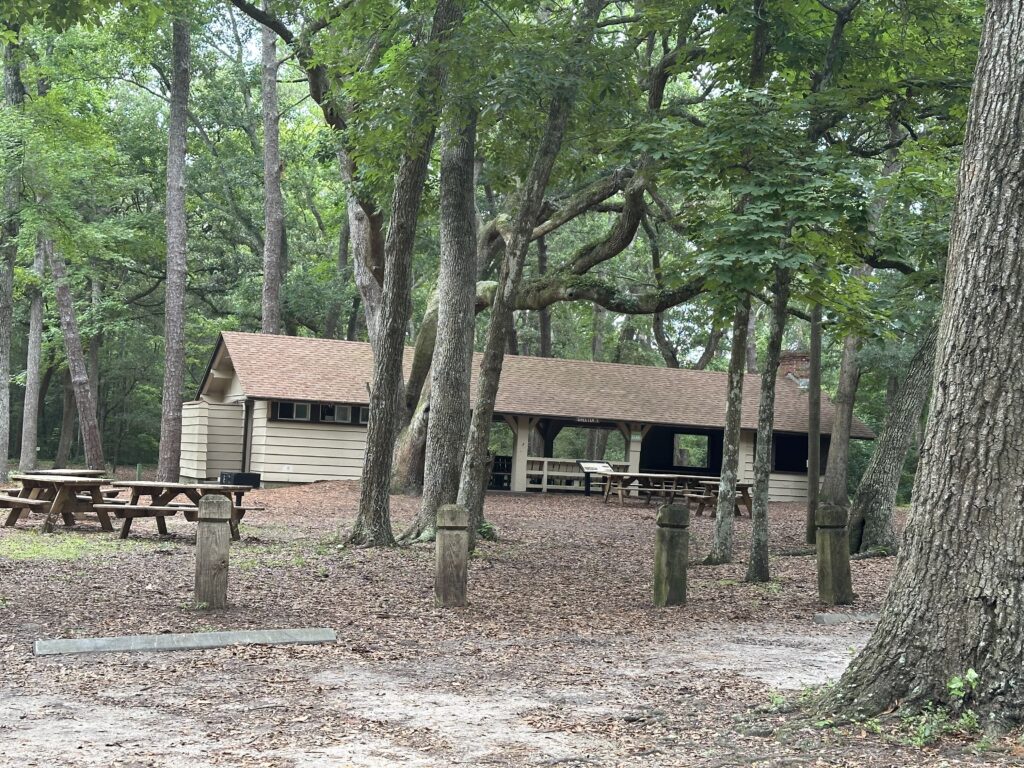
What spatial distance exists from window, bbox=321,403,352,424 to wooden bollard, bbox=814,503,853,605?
18203 mm

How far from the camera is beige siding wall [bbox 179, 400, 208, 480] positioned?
29047 millimetres

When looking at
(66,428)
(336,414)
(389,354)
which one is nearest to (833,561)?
(389,354)

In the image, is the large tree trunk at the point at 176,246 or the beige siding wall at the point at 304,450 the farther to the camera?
the beige siding wall at the point at 304,450

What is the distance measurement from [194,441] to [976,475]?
2719cm

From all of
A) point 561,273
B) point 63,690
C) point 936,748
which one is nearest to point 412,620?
point 63,690

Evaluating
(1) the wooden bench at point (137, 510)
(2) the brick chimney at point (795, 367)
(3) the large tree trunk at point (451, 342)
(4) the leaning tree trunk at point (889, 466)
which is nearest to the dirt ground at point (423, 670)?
(1) the wooden bench at point (137, 510)

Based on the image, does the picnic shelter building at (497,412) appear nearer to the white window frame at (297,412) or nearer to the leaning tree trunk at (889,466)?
the white window frame at (297,412)

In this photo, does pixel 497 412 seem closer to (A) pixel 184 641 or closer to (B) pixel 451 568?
(B) pixel 451 568

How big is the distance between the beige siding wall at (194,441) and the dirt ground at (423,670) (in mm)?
16171

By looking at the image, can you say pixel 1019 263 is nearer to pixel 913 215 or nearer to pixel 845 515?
pixel 845 515

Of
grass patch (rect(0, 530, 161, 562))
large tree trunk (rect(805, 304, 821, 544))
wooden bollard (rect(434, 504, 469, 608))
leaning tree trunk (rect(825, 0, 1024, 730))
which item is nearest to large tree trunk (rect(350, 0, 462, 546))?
grass patch (rect(0, 530, 161, 562))

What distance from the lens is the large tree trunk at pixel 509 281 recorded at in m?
12.6

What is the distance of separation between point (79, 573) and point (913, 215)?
11.1m

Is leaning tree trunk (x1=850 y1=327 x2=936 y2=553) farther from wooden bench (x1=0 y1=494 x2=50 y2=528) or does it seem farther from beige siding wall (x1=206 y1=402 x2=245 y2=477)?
beige siding wall (x1=206 y1=402 x2=245 y2=477)
